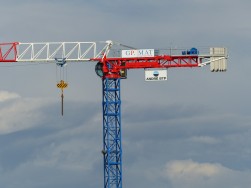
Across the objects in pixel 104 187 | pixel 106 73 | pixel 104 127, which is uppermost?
pixel 106 73

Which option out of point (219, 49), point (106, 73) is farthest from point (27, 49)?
point (219, 49)

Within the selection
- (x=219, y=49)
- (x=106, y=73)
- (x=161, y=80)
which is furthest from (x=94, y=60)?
(x=219, y=49)

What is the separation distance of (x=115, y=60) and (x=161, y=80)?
440 inches

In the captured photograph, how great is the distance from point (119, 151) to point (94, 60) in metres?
20.5

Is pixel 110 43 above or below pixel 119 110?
above

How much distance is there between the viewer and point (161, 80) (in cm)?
17688

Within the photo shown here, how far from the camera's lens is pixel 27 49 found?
181625 millimetres

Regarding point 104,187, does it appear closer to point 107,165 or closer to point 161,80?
point 107,165

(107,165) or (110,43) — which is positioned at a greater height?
(110,43)

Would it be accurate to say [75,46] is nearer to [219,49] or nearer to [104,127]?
[104,127]

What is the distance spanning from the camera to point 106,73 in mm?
179875

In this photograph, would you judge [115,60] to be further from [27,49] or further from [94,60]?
[27,49]

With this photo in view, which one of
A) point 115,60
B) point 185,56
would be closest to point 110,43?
point 115,60

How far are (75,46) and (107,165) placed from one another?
2671 centimetres
